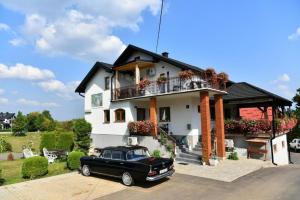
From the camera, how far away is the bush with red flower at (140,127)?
1810 cm

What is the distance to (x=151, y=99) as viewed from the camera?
18203 mm

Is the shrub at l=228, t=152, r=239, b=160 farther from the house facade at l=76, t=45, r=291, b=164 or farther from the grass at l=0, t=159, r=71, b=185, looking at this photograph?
the grass at l=0, t=159, r=71, b=185

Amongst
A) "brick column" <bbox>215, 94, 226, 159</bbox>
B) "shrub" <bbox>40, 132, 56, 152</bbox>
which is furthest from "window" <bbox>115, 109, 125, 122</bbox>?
"brick column" <bbox>215, 94, 226, 159</bbox>

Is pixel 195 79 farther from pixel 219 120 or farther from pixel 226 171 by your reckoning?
pixel 226 171

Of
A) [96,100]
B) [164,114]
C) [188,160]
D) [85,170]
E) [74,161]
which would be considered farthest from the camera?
[96,100]

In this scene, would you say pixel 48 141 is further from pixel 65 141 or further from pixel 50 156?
pixel 50 156

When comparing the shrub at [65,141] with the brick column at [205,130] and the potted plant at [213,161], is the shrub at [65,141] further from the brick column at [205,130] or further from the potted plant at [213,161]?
the potted plant at [213,161]

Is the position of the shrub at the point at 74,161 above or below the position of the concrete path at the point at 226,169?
above

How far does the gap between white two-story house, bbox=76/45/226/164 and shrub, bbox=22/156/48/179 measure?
742 cm

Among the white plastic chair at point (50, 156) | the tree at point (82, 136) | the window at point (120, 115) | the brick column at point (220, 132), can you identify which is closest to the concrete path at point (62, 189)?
the white plastic chair at point (50, 156)

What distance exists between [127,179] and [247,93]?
505 inches

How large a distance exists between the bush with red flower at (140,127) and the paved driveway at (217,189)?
6.15 metres

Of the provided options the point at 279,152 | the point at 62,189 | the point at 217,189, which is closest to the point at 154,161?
the point at 217,189

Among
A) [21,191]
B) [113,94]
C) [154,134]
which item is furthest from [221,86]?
[21,191]
